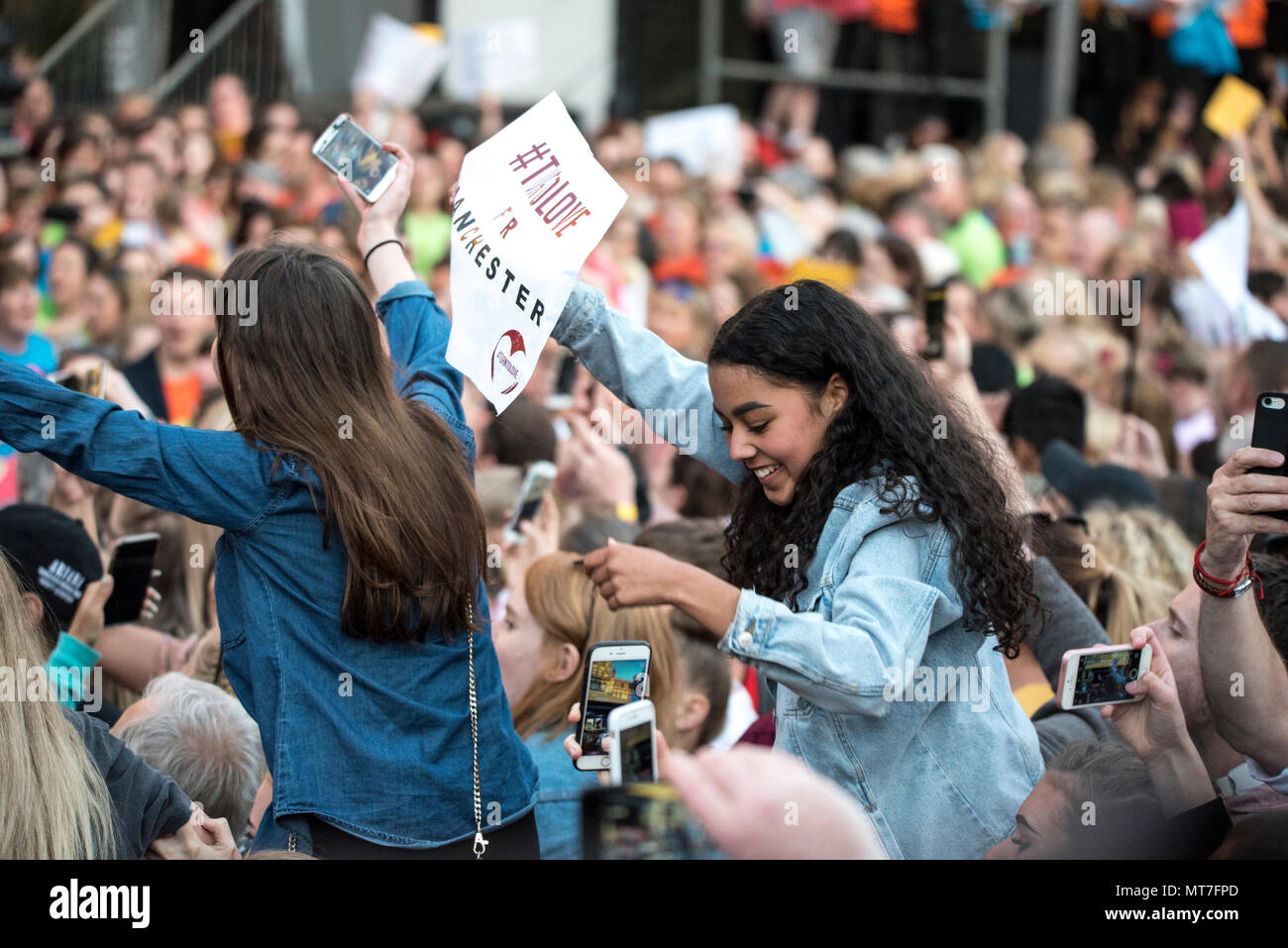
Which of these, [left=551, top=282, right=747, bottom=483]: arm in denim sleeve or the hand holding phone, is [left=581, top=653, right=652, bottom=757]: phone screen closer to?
the hand holding phone

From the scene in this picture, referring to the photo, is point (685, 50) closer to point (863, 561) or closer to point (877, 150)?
point (877, 150)

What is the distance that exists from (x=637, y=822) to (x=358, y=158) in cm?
182

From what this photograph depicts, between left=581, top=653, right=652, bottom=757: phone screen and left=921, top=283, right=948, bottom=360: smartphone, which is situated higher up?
left=921, top=283, right=948, bottom=360: smartphone

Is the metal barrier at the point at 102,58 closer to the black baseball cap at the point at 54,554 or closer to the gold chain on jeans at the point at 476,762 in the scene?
the black baseball cap at the point at 54,554

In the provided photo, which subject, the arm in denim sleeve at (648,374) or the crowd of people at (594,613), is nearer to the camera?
the crowd of people at (594,613)

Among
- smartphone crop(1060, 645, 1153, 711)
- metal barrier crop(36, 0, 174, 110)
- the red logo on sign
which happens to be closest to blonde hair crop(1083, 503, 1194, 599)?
smartphone crop(1060, 645, 1153, 711)

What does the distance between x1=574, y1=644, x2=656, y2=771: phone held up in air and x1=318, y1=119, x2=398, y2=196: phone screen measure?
1129mm

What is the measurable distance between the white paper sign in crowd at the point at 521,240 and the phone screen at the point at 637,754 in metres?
0.88

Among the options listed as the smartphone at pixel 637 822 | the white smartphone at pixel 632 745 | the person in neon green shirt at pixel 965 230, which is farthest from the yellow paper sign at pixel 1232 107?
the smartphone at pixel 637 822

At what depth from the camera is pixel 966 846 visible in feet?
7.77

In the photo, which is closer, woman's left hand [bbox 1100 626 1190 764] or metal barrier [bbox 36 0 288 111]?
woman's left hand [bbox 1100 626 1190 764]

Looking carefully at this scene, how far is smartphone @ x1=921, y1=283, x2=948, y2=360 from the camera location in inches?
171

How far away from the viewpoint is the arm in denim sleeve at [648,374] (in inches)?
110

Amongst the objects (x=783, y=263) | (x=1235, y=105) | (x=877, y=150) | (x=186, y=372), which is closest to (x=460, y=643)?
(x=186, y=372)
